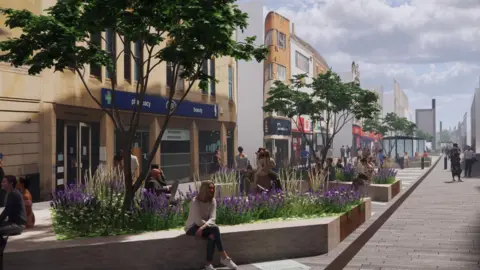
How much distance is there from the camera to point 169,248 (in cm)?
778

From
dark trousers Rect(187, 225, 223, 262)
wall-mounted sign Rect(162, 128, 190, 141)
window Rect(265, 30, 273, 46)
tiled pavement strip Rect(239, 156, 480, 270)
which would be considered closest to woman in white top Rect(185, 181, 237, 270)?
dark trousers Rect(187, 225, 223, 262)

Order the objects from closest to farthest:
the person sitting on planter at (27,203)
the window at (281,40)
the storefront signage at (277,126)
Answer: the person sitting on planter at (27,203) → the storefront signage at (277,126) → the window at (281,40)

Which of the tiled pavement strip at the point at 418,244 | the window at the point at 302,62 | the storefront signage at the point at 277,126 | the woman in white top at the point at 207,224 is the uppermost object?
the window at the point at 302,62

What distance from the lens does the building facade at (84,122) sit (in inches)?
653

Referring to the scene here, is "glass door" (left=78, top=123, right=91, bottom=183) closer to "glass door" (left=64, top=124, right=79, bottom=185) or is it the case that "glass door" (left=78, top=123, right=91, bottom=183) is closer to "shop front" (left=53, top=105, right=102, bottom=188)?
"shop front" (left=53, top=105, right=102, bottom=188)

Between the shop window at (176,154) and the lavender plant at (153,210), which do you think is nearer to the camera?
the lavender plant at (153,210)

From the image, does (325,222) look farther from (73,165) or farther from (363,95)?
(363,95)

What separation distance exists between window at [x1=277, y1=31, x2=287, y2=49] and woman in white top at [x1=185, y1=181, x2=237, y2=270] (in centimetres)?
3877

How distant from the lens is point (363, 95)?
25.4 m

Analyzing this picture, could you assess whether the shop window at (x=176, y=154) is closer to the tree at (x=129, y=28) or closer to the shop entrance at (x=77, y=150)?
the shop entrance at (x=77, y=150)

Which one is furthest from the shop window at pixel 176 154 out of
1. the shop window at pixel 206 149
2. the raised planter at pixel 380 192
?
the raised planter at pixel 380 192

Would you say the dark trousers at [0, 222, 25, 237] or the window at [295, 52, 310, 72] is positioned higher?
the window at [295, 52, 310, 72]

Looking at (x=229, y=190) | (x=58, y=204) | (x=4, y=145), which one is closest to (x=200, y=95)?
(x=4, y=145)

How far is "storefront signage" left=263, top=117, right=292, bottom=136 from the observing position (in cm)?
4331
